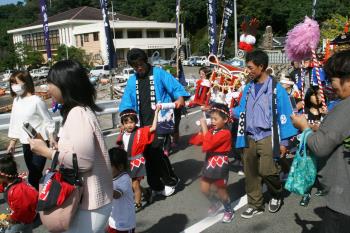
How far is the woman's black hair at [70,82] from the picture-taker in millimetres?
2293

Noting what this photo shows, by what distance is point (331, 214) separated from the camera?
2.46 metres

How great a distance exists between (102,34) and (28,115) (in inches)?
2079

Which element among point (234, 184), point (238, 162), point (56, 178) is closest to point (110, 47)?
point (238, 162)

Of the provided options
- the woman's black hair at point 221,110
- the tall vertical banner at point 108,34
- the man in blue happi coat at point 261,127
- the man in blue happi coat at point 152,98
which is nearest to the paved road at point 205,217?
the man in blue happi coat at point 261,127

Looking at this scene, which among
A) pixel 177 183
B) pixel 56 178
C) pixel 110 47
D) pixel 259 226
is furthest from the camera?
pixel 110 47

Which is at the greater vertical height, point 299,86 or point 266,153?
point 299,86

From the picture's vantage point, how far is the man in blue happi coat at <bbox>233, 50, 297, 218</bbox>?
402 cm

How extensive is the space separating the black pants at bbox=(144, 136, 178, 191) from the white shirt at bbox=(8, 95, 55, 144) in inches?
49.5

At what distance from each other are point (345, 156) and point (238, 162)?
3994 mm

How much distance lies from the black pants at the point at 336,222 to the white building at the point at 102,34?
170ft

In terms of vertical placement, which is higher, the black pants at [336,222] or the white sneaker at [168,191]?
the black pants at [336,222]

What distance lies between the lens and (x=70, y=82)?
2.29 metres

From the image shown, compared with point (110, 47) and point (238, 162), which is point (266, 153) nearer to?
point (238, 162)

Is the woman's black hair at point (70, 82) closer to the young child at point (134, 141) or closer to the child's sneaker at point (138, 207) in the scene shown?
the young child at point (134, 141)
